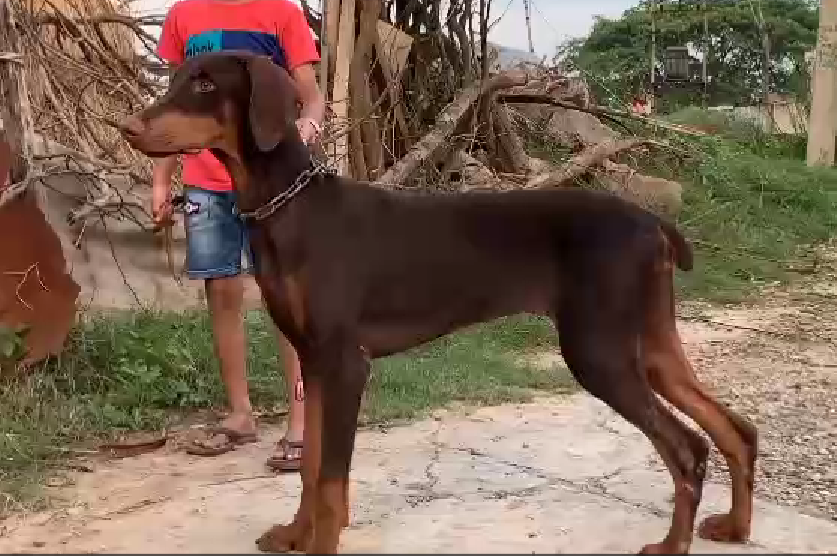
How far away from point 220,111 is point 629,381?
1.36 metres

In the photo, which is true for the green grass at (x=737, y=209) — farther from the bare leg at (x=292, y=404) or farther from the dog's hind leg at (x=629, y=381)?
the dog's hind leg at (x=629, y=381)

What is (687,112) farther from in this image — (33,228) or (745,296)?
(33,228)

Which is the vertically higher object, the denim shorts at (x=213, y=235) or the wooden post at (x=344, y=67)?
the wooden post at (x=344, y=67)

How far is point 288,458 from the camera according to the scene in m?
4.15

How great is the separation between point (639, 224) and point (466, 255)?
0.49 m

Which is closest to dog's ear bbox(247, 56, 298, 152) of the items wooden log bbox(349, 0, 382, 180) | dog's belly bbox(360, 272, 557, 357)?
dog's belly bbox(360, 272, 557, 357)

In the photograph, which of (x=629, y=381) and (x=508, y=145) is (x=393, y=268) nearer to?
(x=629, y=381)

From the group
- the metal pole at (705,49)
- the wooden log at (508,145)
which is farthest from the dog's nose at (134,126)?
the metal pole at (705,49)

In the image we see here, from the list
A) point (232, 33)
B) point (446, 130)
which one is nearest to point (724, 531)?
point (232, 33)

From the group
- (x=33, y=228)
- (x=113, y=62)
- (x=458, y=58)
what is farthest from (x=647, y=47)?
(x=33, y=228)

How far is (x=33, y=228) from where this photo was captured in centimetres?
503

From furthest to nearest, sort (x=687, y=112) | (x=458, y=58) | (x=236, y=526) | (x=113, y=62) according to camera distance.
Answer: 1. (x=687, y=112)
2. (x=458, y=58)
3. (x=113, y=62)
4. (x=236, y=526)

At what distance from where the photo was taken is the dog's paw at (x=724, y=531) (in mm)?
3340

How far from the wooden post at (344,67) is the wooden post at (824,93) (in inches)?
303
